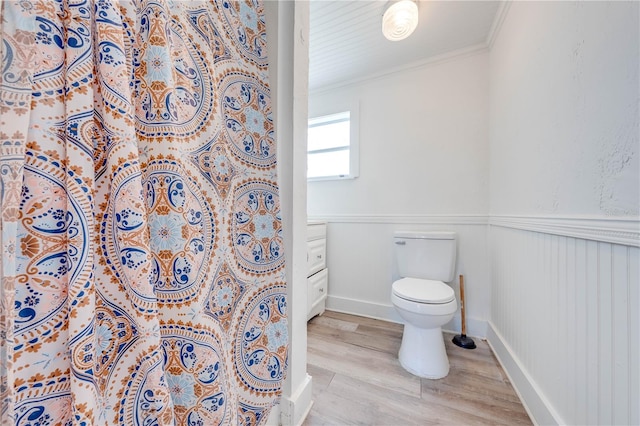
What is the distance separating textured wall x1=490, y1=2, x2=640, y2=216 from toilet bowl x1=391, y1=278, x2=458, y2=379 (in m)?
0.63

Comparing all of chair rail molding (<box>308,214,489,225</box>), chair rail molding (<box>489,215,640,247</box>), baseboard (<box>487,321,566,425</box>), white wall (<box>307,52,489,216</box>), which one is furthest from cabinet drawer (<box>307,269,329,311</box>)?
Result: chair rail molding (<box>489,215,640,247</box>)

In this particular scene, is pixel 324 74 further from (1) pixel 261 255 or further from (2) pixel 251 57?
(1) pixel 261 255

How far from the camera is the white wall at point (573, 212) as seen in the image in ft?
1.91

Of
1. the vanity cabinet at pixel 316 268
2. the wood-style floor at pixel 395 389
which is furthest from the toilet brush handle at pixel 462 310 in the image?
the vanity cabinet at pixel 316 268

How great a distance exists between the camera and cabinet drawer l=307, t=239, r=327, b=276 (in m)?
1.71

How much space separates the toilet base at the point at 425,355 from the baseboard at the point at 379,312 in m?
0.43

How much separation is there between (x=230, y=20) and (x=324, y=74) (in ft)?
4.66

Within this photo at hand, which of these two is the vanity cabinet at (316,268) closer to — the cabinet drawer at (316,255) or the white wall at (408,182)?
the cabinet drawer at (316,255)

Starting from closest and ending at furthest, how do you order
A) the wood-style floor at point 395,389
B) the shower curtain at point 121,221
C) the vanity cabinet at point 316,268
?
the shower curtain at point 121,221 < the wood-style floor at point 395,389 < the vanity cabinet at point 316,268

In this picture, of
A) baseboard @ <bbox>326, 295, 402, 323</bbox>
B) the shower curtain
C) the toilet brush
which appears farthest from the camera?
baseboard @ <bbox>326, 295, 402, 323</bbox>

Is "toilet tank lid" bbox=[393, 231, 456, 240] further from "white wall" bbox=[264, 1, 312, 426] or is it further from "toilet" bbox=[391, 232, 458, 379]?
"white wall" bbox=[264, 1, 312, 426]

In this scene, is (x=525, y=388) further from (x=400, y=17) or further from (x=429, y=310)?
(x=400, y=17)

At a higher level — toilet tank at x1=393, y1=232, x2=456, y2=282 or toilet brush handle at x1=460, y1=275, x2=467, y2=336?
toilet tank at x1=393, y1=232, x2=456, y2=282

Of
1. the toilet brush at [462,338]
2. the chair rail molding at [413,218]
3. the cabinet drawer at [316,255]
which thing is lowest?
the toilet brush at [462,338]
